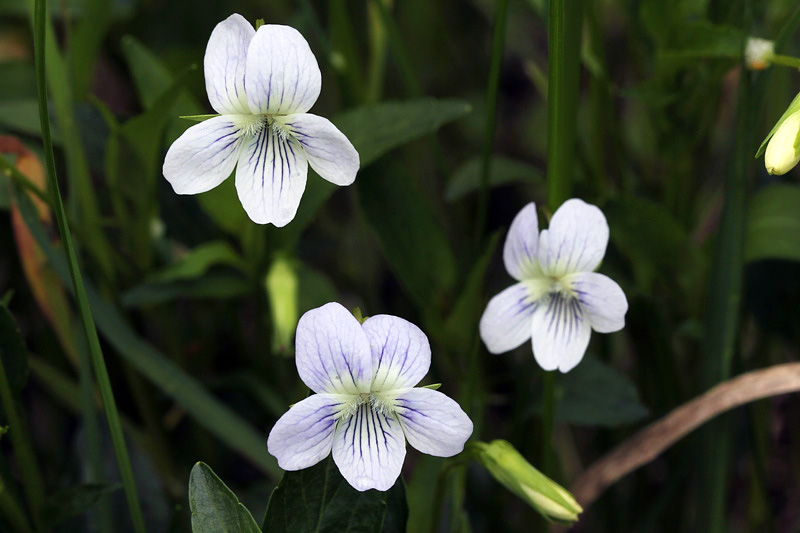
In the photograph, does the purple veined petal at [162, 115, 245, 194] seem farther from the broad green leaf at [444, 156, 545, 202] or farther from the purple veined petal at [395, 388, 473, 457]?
the broad green leaf at [444, 156, 545, 202]

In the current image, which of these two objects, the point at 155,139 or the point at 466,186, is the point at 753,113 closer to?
the point at 466,186

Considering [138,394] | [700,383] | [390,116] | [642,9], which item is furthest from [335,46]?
[700,383]

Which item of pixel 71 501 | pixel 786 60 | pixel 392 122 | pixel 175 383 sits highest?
pixel 786 60

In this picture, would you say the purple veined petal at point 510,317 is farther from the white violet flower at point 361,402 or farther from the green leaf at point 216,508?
the green leaf at point 216,508

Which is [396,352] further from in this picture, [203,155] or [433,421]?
[203,155]

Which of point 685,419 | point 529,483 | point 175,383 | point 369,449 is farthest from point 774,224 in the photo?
point 175,383

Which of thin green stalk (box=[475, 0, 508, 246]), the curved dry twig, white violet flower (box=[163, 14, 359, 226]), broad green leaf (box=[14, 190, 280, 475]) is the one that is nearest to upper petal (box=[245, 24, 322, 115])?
white violet flower (box=[163, 14, 359, 226])

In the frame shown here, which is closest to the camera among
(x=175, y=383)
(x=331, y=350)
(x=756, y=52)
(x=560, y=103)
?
(x=331, y=350)

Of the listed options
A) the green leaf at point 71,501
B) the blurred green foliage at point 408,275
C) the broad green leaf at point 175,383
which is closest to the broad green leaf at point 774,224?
the blurred green foliage at point 408,275
